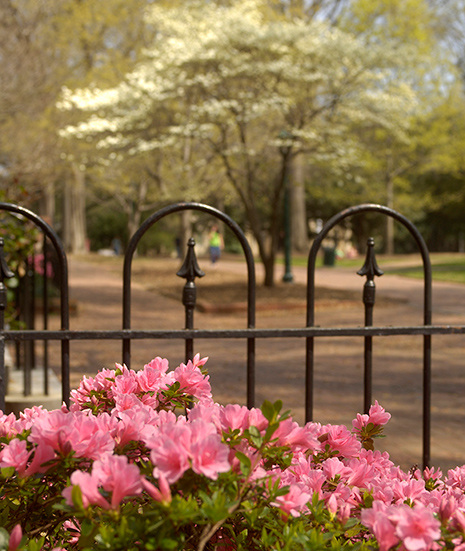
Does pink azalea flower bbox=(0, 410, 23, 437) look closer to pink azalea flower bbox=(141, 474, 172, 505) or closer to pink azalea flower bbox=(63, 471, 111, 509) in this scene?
pink azalea flower bbox=(63, 471, 111, 509)

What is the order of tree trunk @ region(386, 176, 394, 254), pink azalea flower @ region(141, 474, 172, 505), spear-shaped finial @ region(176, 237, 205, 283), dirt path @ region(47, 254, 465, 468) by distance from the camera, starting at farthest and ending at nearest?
tree trunk @ region(386, 176, 394, 254), dirt path @ region(47, 254, 465, 468), spear-shaped finial @ region(176, 237, 205, 283), pink azalea flower @ region(141, 474, 172, 505)

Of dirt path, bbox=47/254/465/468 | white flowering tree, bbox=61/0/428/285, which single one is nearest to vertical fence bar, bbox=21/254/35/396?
dirt path, bbox=47/254/465/468

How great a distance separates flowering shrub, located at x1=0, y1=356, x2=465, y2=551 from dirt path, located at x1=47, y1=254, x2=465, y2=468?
2.97m

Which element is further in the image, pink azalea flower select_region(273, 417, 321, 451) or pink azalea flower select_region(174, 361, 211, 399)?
pink azalea flower select_region(174, 361, 211, 399)

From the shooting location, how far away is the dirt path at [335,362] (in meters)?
5.47

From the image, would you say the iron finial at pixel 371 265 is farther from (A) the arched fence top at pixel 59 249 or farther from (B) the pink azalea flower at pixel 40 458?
(B) the pink azalea flower at pixel 40 458

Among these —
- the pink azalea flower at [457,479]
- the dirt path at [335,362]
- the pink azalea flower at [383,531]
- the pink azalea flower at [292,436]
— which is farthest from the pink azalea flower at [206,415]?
the dirt path at [335,362]

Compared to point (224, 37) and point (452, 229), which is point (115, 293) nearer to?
point (224, 37)

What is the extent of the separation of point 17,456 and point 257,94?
14.5 m

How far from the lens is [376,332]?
8.23 feet

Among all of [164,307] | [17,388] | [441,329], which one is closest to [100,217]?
[164,307]

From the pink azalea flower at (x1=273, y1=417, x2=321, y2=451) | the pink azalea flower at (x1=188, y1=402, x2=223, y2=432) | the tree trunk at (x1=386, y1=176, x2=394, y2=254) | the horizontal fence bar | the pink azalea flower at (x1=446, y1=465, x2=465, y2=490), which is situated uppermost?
the tree trunk at (x1=386, y1=176, x2=394, y2=254)

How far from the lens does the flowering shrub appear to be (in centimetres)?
125

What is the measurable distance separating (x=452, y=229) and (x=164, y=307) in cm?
3260
